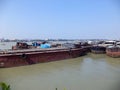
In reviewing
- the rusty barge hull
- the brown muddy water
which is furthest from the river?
the rusty barge hull

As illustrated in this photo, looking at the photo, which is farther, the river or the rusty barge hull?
the rusty barge hull

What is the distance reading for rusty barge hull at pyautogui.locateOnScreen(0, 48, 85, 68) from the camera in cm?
1630

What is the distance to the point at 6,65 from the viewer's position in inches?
637

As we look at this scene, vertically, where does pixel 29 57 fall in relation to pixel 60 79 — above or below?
above

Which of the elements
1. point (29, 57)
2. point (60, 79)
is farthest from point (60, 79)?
point (29, 57)

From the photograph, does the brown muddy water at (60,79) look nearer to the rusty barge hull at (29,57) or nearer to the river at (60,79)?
the river at (60,79)

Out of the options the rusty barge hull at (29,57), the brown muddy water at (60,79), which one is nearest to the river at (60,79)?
the brown muddy water at (60,79)

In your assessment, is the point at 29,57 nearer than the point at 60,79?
No

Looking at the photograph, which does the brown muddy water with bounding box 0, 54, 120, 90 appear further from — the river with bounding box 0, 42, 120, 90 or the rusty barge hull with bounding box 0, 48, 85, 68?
the rusty barge hull with bounding box 0, 48, 85, 68

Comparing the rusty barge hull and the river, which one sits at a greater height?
the rusty barge hull

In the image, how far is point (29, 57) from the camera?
18031mm

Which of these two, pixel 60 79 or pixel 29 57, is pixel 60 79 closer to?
pixel 60 79

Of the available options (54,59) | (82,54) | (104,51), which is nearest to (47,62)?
(54,59)

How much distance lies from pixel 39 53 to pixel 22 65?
2661 millimetres
